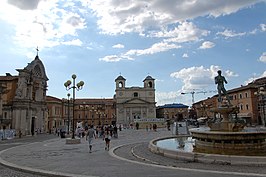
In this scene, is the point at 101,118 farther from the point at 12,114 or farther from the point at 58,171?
the point at 58,171

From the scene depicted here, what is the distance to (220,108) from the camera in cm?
1720

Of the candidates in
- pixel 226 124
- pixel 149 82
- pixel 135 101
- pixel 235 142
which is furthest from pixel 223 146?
pixel 149 82

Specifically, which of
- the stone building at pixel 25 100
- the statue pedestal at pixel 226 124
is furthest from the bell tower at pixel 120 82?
the statue pedestal at pixel 226 124

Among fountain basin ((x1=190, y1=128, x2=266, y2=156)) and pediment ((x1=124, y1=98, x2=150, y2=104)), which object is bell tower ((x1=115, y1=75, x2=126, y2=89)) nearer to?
pediment ((x1=124, y1=98, x2=150, y2=104))

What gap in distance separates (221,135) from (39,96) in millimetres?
45819

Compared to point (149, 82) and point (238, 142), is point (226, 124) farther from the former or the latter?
point (149, 82)

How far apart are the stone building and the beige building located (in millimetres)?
55132

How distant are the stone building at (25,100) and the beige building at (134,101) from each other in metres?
55.1

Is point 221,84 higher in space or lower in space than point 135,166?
higher

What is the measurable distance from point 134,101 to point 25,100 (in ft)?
210

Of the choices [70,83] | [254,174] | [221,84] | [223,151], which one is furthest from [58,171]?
[70,83]

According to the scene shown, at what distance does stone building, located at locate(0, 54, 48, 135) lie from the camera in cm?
4553

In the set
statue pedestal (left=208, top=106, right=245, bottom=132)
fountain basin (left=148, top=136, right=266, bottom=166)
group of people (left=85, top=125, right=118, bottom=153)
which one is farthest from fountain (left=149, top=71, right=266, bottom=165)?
group of people (left=85, top=125, right=118, bottom=153)

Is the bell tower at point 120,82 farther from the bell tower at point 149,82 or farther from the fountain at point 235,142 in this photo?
the fountain at point 235,142
